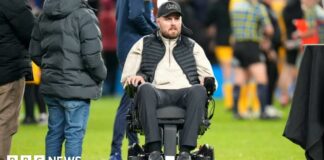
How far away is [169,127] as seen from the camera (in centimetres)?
1007

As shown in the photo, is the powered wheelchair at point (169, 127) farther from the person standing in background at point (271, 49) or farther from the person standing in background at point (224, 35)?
the person standing in background at point (224, 35)

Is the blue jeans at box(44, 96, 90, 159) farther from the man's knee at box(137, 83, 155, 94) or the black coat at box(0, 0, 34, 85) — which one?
the man's knee at box(137, 83, 155, 94)

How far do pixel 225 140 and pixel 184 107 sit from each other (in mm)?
5045

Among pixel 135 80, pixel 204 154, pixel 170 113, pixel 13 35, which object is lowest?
pixel 204 154

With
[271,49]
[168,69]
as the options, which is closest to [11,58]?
[168,69]

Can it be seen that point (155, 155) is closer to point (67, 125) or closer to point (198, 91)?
point (198, 91)

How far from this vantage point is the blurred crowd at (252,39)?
18781mm

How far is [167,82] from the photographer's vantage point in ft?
34.3

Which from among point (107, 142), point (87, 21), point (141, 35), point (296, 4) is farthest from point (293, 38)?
point (87, 21)

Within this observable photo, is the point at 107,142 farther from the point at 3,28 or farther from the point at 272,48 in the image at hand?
the point at 272,48

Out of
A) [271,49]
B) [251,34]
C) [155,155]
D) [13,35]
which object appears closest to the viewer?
[155,155]

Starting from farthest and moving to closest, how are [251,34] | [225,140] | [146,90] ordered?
1. [251,34]
2. [225,140]
3. [146,90]

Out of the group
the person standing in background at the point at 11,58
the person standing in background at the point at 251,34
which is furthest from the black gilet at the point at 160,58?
the person standing in background at the point at 251,34

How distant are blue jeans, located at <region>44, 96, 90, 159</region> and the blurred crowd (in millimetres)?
6251
